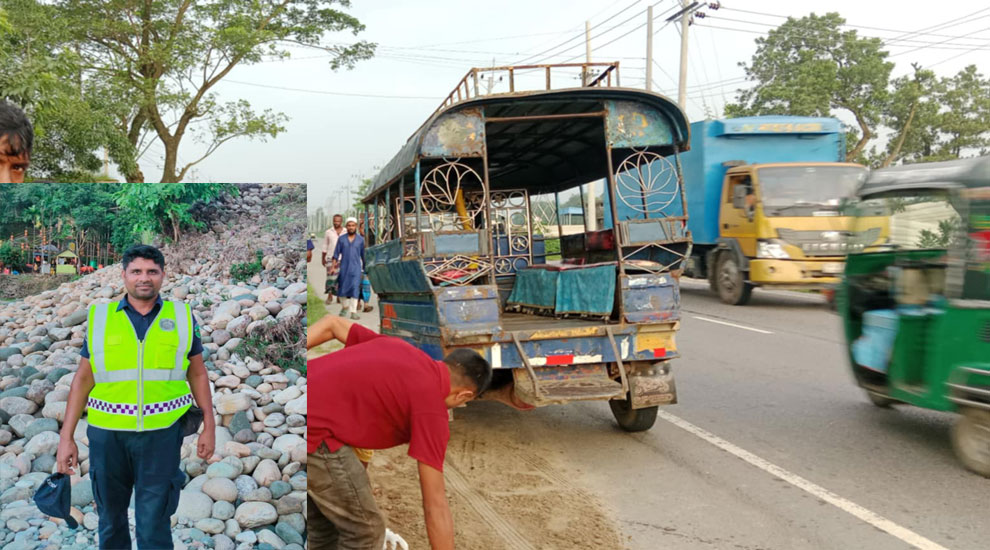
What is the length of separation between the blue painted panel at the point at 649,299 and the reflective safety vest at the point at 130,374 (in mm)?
3958

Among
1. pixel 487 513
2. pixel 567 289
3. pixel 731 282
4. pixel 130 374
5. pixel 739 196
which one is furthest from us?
pixel 731 282

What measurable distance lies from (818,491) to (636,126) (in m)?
3.13

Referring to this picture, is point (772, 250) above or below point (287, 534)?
above

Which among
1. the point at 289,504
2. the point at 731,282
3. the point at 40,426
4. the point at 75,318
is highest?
the point at 75,318

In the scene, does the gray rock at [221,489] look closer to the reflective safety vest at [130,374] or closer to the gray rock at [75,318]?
the reflective safety vest at [130,374]

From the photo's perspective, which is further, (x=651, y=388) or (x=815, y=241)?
(x=815, y=241)

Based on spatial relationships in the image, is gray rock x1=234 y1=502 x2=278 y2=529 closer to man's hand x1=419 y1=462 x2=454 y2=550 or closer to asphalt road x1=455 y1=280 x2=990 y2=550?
man's hand x1=419 y1=462 x2=454 y2=550

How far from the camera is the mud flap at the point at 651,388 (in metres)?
6.04

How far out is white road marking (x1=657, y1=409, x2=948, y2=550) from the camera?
4.28 metres

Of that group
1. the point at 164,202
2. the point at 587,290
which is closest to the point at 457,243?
the point at 587,290

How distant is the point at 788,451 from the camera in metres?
5.93

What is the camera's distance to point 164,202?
9.77ft

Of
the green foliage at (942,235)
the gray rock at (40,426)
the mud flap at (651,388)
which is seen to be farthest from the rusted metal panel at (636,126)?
the gray rock at (40,426)

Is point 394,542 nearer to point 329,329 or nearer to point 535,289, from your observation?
point 329,329
